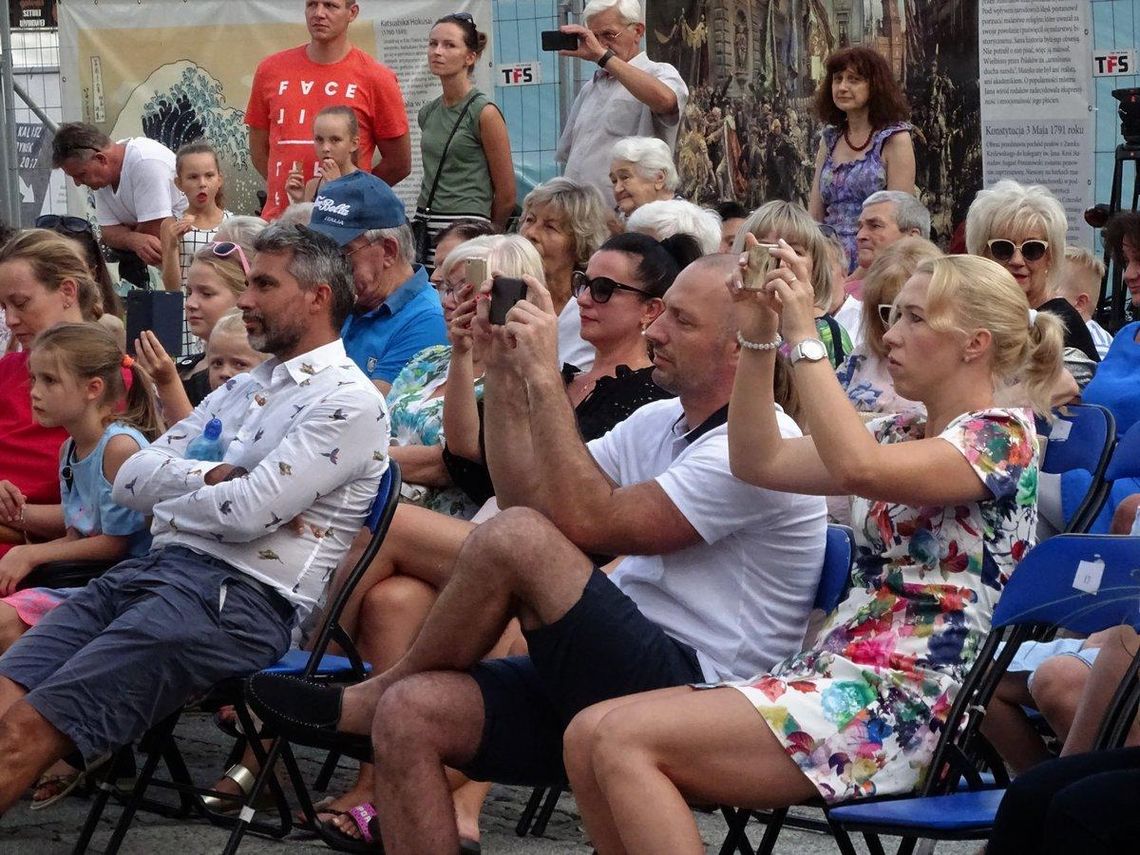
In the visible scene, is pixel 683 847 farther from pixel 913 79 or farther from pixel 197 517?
pixel 913 79

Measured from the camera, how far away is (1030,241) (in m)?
5.80

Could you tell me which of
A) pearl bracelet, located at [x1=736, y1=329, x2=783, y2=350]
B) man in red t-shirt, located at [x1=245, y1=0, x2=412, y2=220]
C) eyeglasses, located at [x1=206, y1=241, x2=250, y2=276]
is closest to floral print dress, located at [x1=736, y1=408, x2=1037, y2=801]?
pearl bracelet, located at [x1=736, y1=329, x2=783, y2=350]

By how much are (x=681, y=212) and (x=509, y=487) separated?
237 cm

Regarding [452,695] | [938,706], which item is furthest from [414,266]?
[938,706]

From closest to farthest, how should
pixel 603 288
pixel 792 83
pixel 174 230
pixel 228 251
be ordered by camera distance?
pixel 603 288 → pixel 228 251 → pixel 792 83 → pixel 174 230

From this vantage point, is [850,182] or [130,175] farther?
[130,175]

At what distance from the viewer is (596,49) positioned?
7.89 m

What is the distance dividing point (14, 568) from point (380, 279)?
177 cm

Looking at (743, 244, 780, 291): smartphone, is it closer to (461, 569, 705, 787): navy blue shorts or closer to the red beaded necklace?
(461, 569, 705, 787): navy blue shorts

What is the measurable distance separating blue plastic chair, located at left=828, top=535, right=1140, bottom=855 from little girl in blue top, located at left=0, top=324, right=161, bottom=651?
2.69 m

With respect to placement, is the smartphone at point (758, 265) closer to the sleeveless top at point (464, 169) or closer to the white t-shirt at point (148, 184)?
the sleeveless top at point (464, 169)

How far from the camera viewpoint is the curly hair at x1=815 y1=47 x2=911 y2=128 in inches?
298

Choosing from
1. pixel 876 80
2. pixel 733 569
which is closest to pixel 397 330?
pixel 876 80

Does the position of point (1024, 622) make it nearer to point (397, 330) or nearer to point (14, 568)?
point (14, 568)
